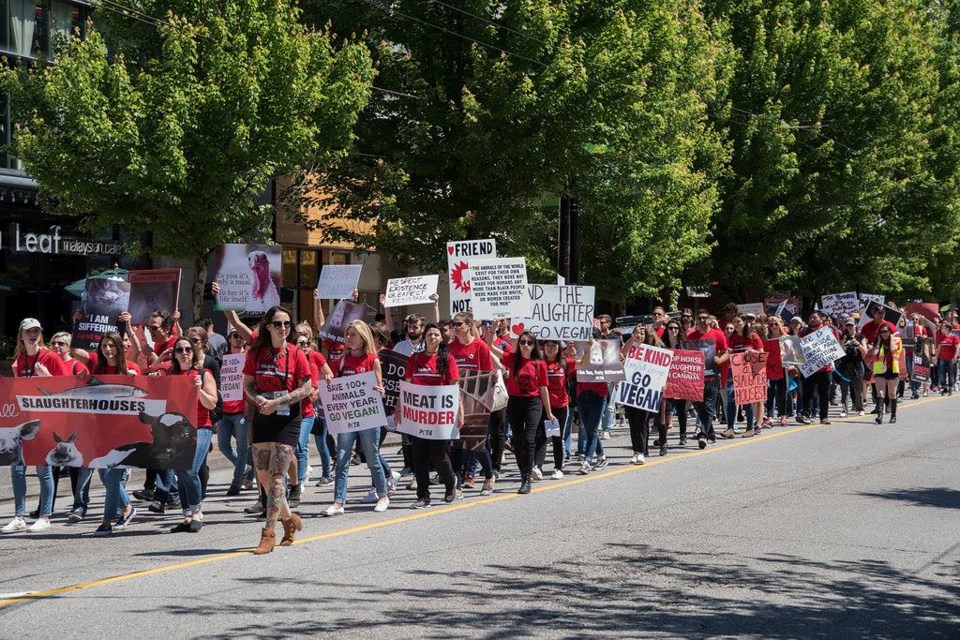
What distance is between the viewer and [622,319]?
2502 cm

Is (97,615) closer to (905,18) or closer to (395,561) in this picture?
(395,561)

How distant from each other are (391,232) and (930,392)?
1502cm

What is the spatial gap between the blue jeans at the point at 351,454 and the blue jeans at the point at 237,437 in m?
1.37

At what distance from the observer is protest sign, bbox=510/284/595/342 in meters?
15.4

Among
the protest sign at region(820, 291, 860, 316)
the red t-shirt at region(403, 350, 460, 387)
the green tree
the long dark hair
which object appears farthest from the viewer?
the protest sign at region(820, 291, 860, 316)

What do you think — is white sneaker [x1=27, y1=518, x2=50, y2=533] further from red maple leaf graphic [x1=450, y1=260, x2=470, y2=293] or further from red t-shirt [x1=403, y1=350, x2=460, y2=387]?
red maple leaf graphic [x1=450, y1=260, x2=470, y2=293]

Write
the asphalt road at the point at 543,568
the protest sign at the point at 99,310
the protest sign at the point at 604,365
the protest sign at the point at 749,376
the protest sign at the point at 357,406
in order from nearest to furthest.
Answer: the asphalt road at the point at 543,568, the protest sign at the point at 357,406, the protest sign at the point at 604,365, the protest sign at the point at 99,310, the protest sign at the point at 749,376

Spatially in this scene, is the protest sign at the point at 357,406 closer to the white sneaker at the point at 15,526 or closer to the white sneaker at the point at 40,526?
the white sneaker at the point at 40,526

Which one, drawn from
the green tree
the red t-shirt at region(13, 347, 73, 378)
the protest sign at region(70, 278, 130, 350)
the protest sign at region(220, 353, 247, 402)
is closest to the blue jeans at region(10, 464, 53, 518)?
the red t-shirt at region(13, 347, 73, 378)

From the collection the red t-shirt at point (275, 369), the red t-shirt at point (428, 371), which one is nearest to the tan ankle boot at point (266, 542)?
the red t-shirt at point (275, 369)

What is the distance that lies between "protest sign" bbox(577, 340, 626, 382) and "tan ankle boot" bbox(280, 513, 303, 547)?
5.73 metres

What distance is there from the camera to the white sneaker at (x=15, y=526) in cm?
1073

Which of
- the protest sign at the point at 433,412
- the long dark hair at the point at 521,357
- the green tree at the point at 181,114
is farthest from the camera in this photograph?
the green tree at the point at 181,114

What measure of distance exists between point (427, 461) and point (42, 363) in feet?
11.9
